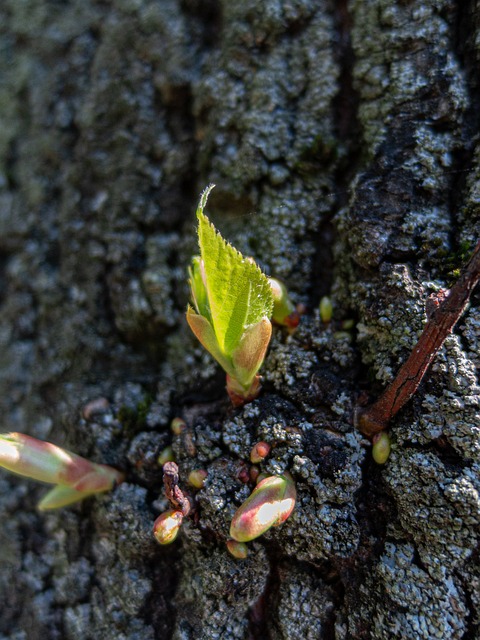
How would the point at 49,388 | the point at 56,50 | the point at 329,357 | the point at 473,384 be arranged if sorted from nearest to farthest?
1. the point at 473,384
2. the point at 329,357
3. the point at 49,388
4. the point at 56,50

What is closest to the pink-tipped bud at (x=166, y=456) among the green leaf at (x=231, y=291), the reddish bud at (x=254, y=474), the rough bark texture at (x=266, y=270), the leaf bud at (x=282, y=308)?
the rough bark texture at (x=266, y=270)

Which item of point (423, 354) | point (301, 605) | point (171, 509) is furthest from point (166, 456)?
point (423, 354)

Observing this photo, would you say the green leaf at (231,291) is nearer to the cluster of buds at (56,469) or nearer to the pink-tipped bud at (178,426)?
the pink-tipped bud at (178,426)

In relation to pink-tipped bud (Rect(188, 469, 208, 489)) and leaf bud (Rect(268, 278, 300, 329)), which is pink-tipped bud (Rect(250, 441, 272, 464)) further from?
leaf bud (Rect(268, 278, 300, 329))

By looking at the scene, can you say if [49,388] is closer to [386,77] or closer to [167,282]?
[167,282]

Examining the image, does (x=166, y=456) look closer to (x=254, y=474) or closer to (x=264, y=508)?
(x=254, y=474)

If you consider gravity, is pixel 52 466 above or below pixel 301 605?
above

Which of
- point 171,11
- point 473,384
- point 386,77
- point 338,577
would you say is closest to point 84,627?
point 338,577
